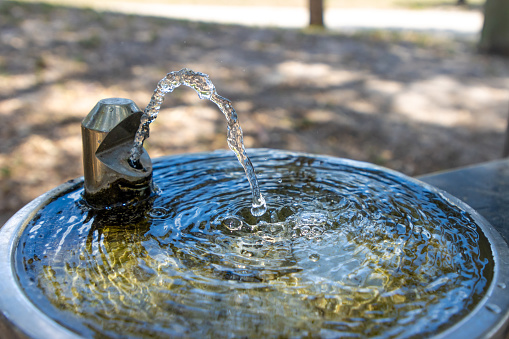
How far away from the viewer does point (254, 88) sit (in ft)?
20.7

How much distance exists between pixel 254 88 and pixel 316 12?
17.2ft

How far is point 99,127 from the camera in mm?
1720

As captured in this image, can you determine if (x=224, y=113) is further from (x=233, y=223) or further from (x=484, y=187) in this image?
(x=484, y=187)

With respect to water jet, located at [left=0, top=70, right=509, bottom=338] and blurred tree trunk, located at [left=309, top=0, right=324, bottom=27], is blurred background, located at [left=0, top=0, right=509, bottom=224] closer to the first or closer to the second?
blurred tree trunk, located at [left=309, top=0, right=324, bottom=27]

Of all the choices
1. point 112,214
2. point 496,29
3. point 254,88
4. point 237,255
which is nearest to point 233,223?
point 237,255

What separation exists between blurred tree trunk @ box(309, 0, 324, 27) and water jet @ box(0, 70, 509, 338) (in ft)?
30.1

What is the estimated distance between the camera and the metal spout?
1.73 m

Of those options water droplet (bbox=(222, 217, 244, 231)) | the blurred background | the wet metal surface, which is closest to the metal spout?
water droplet (bbox=(222, 217, 244, 231))

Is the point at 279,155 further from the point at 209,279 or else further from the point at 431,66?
the point at 431,66

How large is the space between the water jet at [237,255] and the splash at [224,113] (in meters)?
0.01

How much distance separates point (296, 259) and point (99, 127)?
80 cm

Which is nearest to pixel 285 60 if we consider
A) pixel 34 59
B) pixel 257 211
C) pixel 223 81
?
pixel 223 81

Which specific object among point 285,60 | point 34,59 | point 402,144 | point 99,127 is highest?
point 99,127

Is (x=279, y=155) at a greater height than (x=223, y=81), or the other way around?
(x=279, y=155)
